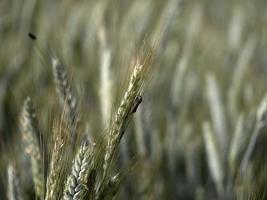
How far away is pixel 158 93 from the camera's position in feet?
5.67

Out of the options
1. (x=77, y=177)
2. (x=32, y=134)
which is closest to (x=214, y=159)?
(x=32, y=134)

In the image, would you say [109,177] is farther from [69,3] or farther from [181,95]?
[69,3]

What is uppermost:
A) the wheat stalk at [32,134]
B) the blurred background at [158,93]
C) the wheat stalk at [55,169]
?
the wheat stalk at [55,169]

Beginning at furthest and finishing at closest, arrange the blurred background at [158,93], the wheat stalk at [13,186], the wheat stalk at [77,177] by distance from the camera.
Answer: the blurred background at [158,93] < the wheat stalk at [13,186] < the wheat stalk at [77,177]

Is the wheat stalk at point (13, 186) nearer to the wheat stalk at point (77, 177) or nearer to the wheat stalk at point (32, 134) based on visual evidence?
the wheat stalk at point (32, 134)

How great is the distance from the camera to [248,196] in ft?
2.59

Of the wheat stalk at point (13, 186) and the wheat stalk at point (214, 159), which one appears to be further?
the wheat stalk at point (214, 159)

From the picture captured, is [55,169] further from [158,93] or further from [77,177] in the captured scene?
[158,93]

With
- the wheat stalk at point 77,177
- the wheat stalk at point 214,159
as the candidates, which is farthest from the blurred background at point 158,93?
the wheat stalk at point 77,177

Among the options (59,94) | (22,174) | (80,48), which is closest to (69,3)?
(80,48)

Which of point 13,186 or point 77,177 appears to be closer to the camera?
point 77,177

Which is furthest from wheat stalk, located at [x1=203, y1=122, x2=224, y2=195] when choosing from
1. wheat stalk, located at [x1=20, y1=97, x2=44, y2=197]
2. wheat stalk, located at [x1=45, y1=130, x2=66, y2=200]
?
wheat stalk, located at [x1=45, y1=130, x2=66, y2=200]

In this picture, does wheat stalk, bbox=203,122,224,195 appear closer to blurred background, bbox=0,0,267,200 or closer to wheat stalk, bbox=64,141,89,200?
blurred background, bbox=0,0,267,200

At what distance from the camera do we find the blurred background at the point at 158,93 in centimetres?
107
